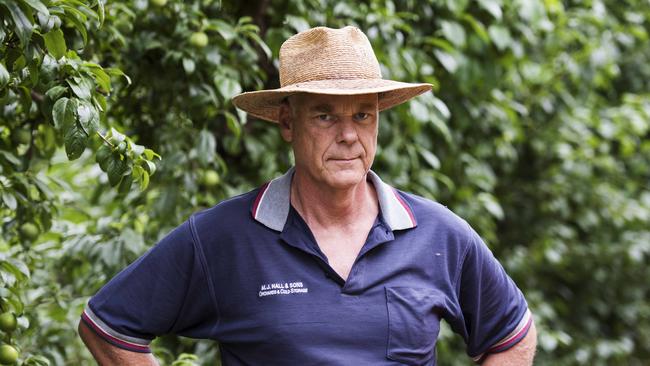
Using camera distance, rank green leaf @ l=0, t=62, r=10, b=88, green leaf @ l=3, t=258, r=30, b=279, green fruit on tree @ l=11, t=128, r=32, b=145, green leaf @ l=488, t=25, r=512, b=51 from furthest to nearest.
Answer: green leaf @ l=488, t=25, r=512, b=51 → green fruit on tree @ l=11, t=128, r=32, b=145 → green leaf @ l=3, t=258, r=30, b=279 → green leaf @ l=0, t=62, r=10, b=88

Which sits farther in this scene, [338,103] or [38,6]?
[338,103]

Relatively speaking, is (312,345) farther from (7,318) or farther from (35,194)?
(35,194)

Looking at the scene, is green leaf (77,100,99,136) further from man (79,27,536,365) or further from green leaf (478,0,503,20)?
green leaf (478,0,503,20)

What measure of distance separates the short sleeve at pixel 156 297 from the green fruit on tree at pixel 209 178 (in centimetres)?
103

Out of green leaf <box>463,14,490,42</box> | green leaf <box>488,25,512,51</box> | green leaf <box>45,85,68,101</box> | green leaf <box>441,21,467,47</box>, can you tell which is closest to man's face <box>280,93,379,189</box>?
green leaf <box>45,85,68,101</box>

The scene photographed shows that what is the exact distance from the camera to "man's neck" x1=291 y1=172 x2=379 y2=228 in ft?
9.11

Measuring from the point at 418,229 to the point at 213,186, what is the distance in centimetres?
128

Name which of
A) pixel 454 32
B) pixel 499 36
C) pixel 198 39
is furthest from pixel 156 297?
pixel 499 36

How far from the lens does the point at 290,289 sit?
2.63 m

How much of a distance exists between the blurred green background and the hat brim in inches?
14.4

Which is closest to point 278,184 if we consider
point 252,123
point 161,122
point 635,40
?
point 161,122

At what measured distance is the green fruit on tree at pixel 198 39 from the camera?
3545mm

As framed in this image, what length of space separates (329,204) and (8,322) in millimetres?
978

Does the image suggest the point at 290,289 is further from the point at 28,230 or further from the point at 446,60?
the point at 446,60
